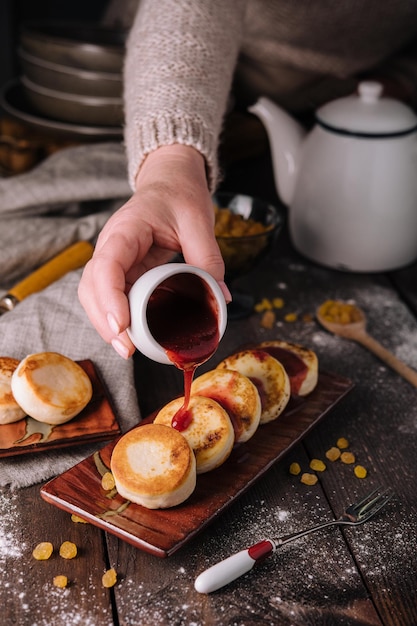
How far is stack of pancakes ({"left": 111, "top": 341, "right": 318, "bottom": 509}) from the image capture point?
2.90ft

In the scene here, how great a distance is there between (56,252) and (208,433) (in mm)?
731

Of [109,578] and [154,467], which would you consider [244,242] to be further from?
[109,578]

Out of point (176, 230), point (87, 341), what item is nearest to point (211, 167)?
point (176, 230)

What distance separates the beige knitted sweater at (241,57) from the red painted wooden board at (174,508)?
0.49m

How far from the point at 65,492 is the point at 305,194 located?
0.91 metres

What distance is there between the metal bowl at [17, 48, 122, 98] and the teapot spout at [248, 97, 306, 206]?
34cm

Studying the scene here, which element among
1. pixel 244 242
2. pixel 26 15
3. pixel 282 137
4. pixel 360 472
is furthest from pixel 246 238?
pixel 26 15

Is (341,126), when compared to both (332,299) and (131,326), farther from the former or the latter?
(131,326)

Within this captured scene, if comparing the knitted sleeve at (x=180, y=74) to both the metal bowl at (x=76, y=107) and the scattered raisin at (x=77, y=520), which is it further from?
the scattered raisin at (x=77, y=520)

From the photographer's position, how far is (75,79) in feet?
5.61

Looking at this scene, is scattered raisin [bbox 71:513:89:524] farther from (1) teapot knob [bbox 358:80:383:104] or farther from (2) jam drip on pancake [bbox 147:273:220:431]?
(1) teapot knob [bbox 358:80:383:104]

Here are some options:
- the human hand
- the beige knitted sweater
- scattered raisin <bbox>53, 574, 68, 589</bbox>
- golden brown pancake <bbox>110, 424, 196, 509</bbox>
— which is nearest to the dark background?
the beige knitted sweater

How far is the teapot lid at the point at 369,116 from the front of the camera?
4.90ft

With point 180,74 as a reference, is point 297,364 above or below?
below
